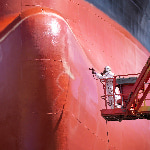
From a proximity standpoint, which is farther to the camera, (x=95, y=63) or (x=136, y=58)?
(x=136, y=58)

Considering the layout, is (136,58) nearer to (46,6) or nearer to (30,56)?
(46,6)

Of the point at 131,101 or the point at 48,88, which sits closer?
the point at 48,88

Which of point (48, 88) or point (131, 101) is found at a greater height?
point (48, 88)

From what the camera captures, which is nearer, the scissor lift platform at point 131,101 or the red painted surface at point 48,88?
the red painted surface at point 48,88

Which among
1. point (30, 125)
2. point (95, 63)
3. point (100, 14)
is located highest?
point (100, 14)

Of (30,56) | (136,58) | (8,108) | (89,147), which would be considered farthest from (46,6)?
(136,58)

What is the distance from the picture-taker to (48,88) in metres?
5.29

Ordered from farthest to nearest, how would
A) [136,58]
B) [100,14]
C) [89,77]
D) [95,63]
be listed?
[136,58], [100,14], [95,63], [89,77]

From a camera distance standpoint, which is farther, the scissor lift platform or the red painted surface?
the scissor lift platform

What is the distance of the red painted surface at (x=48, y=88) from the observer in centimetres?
519

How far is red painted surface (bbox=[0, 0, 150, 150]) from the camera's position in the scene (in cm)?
519

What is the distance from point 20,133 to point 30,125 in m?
0.21

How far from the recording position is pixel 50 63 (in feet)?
17.7

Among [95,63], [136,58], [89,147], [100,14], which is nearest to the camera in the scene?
[89,147]
